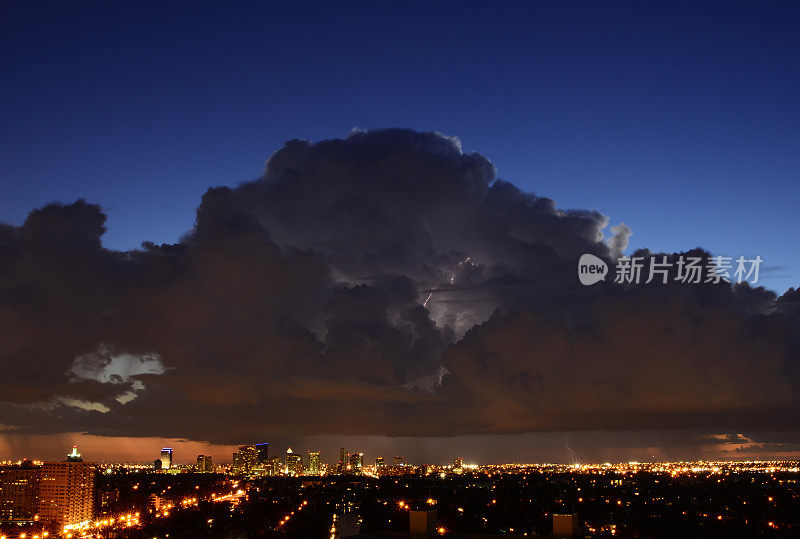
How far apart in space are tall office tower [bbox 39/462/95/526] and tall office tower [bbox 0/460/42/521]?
325 centimetres

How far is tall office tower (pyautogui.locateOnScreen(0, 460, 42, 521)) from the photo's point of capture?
142 metres

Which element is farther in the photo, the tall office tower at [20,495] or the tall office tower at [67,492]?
the tall office tower at [20,495]

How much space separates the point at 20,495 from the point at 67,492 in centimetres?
1674

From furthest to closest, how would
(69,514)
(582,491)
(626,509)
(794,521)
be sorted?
(582,491) < (69,514) < (626,509) < (794,521)

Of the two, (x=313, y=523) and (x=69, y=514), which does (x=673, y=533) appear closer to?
(x=313, y=523)

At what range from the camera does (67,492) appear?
5664 inches

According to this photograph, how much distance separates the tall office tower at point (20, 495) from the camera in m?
142

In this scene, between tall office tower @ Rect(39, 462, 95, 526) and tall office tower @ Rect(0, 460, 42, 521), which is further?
tall office tower @ Rect(0, 460, 42, 521)

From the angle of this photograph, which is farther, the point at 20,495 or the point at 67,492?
the point at 20,495

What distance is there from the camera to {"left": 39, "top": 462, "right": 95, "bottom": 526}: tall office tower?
14000cm

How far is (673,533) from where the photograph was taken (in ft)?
249

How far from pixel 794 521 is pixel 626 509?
70.0ft

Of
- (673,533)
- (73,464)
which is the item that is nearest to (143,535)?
(673,533)

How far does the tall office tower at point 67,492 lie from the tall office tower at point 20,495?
3247 millimetres
